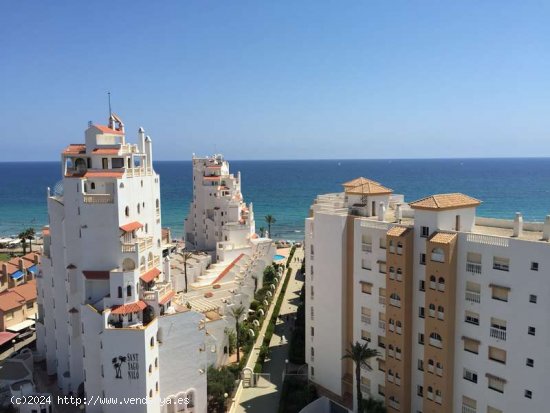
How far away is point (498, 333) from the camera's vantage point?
1118 inches

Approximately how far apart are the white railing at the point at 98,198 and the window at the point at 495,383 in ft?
101

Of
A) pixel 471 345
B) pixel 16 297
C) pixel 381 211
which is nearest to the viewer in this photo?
pixel 471 345

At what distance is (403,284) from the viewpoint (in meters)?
32.1

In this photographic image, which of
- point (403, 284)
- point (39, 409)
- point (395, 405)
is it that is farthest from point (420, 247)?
point (39, 409)

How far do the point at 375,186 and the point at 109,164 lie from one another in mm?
23362

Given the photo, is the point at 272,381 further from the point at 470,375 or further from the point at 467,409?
→ the point at 470,375

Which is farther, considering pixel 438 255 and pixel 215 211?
pixel 215 211

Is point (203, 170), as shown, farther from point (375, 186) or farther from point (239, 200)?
point (375, 186)

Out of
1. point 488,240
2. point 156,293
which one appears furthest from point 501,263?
point 156,293

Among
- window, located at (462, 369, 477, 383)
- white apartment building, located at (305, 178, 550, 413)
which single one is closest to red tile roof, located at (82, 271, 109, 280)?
white apartment building, located at (305, 178, 550, 413)

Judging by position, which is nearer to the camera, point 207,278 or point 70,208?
point 70,208

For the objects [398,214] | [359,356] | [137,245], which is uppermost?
[398,214]

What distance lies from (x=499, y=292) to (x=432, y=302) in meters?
4.36

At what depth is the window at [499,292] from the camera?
27844 millimetres
